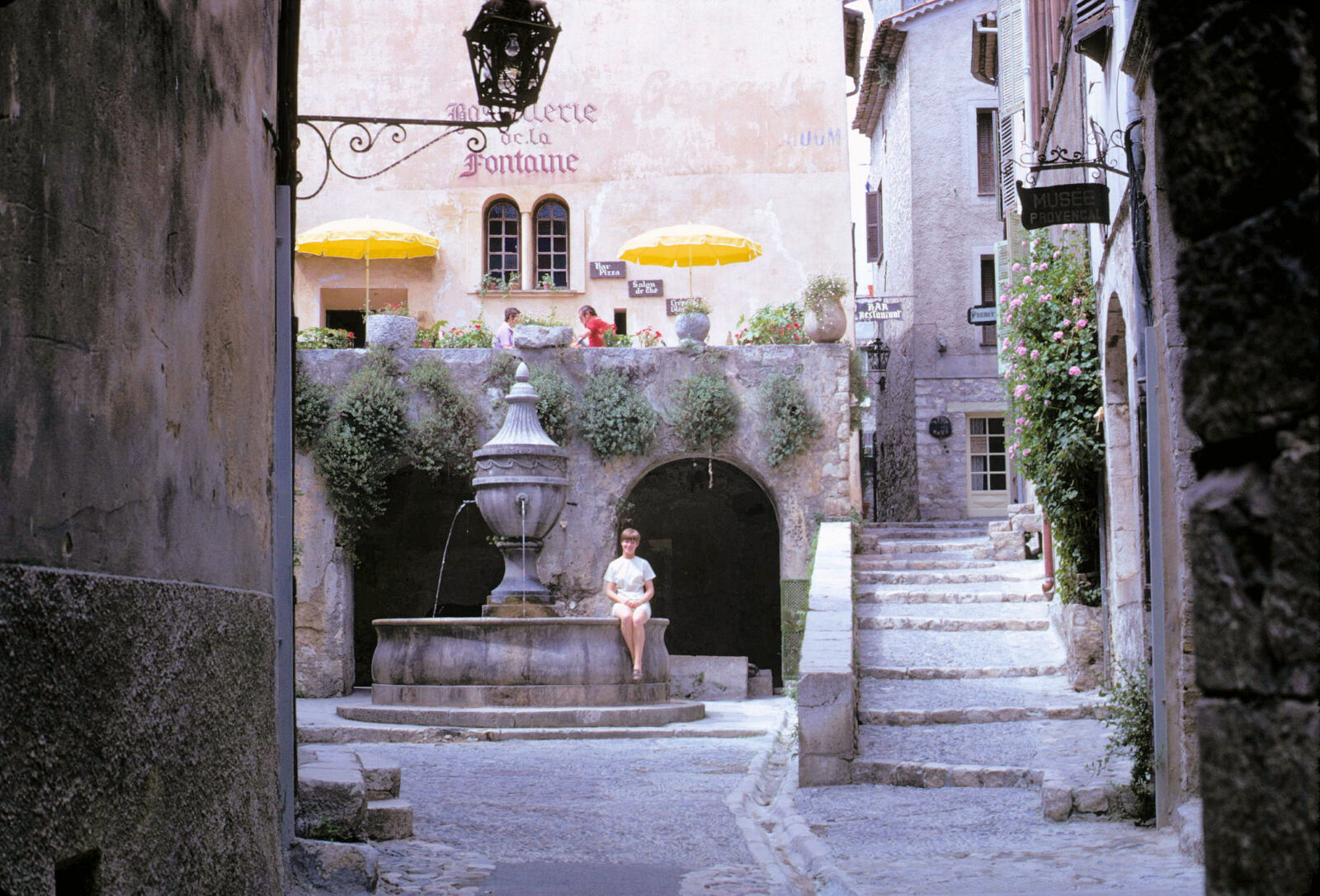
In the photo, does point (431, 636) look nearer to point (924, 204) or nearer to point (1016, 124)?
point (1016, 124)

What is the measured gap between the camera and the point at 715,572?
2358 cm

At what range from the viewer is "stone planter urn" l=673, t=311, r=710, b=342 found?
18906 millimetres

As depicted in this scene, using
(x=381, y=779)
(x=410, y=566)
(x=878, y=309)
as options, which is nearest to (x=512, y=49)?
(x=381, y=779)

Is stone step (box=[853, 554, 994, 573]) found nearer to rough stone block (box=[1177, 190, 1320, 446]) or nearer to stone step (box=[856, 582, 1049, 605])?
stone step (box=[856, 582, 1049, 605])

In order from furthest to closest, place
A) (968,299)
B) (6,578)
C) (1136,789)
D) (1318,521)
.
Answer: (968,299), (1136,789), (6,578), (1318,521)

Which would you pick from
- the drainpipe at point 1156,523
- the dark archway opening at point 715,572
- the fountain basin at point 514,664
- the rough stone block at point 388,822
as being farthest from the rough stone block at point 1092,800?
the dark archway opening at point 715,572

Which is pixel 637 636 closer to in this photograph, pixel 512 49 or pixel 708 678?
pixel 708 678

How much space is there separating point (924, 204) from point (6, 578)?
2497 centimetres

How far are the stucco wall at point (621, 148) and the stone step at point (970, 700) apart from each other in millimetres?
11751

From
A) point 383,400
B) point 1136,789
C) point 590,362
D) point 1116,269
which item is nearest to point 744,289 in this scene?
point 590,362

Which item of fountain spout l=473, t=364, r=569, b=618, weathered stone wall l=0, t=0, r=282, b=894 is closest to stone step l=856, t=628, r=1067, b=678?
fountain spout l=473, t=364, r=569, b=618

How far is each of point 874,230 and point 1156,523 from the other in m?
25.8

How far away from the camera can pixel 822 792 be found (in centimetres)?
834

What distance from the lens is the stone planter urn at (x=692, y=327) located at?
62.0 feet
